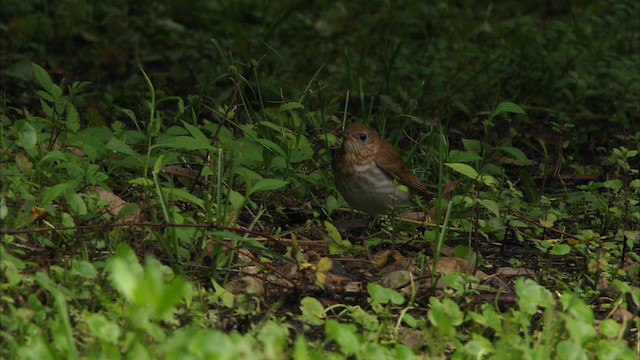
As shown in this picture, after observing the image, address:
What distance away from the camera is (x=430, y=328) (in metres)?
4.48

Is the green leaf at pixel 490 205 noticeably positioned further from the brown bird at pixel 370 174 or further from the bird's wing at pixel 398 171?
the bird's wing at pixel 398 171

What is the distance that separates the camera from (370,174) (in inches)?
230

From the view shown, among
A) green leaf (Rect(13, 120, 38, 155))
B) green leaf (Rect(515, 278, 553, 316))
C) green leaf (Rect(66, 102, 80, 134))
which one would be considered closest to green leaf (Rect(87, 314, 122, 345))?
green leaf (Rect(13, 120, 38, 155))

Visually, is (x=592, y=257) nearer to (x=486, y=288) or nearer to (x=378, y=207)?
(x=486, y=288)

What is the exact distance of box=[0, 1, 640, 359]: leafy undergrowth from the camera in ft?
13.6

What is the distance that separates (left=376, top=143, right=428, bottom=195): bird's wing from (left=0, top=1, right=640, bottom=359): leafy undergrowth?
0.31 ft

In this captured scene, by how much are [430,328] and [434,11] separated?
5.93 metres

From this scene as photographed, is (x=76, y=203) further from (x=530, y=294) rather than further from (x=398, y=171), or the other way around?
(x=398, y=171)

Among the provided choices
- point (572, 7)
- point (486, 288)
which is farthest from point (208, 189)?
point (572, 7)

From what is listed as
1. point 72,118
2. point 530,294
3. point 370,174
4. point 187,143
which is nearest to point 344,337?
point 530,294

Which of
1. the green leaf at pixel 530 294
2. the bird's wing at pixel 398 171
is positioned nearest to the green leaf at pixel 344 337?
the green leaf at pixel 530 294

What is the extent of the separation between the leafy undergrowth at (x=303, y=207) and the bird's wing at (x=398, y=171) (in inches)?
3.7

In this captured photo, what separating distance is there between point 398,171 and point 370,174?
7.1 inches

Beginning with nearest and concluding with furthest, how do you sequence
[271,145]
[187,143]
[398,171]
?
[187,143]
[271,145]
[398,171]
